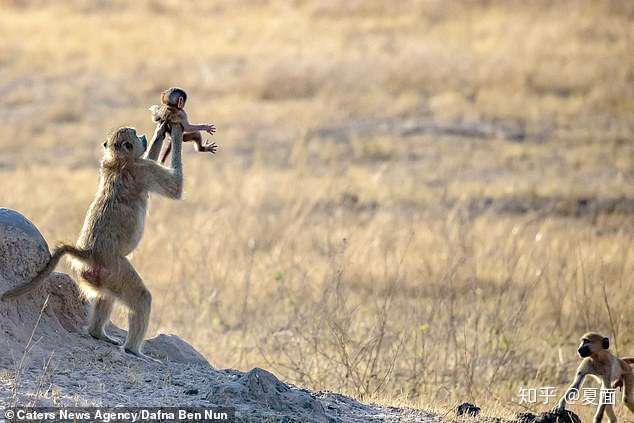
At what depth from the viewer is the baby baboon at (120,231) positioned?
647cm

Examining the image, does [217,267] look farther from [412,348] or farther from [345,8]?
[345,8]

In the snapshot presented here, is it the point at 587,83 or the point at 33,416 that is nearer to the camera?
the point at 33,416

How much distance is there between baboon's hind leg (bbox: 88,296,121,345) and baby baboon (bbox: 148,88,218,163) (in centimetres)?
99

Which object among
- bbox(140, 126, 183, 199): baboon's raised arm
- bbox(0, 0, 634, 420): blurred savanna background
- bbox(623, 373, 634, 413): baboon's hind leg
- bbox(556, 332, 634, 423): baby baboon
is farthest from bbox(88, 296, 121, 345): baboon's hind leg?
bbox(623, 373, 634, 413): baboon's hind leg

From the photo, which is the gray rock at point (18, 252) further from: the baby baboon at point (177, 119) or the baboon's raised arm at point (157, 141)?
the baby baboon at point (177, 119)

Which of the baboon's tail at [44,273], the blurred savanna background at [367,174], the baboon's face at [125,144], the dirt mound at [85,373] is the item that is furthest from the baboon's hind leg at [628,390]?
the baboon's tail at [44,273]

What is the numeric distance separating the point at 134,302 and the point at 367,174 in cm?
1100

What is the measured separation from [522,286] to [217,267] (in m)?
3.01

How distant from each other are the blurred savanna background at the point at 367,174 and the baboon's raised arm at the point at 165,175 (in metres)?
2.05

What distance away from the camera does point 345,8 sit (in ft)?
107

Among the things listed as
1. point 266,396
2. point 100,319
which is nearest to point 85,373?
point 100,319

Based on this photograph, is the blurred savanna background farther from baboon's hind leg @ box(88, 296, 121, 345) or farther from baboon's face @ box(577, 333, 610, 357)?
baboon's hind leg @ box(88, 296, 121, 345)

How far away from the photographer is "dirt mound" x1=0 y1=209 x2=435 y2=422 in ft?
19.5

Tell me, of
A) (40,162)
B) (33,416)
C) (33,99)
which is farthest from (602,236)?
(33,99)
